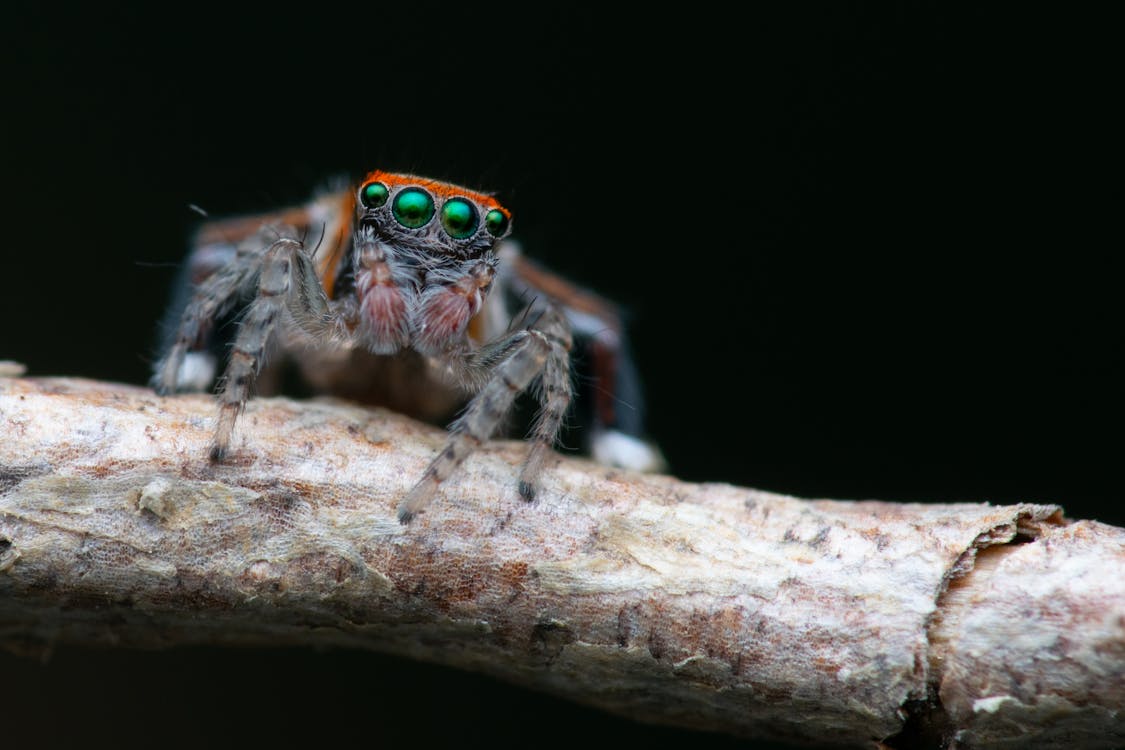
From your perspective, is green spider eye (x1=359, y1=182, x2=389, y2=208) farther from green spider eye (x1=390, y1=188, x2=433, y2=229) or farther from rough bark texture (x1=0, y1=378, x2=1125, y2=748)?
rough bark texture (x1=0, y1=378, x2=1125, y2=748)

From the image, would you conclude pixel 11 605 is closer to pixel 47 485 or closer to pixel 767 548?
pixel 47 485

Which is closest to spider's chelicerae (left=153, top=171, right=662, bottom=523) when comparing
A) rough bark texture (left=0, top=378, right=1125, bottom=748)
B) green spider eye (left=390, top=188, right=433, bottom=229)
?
green spider eye (left=390, top=188, right=433, bottom=229)

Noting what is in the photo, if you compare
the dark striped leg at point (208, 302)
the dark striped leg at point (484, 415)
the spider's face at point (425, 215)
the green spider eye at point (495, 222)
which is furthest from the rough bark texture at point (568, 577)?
the green spider eye at point (495, 222)

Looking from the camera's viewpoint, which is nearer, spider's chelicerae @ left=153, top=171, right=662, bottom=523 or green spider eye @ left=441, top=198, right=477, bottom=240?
spider's chelicerae @ left=153, top=171, right=662, bottom=523

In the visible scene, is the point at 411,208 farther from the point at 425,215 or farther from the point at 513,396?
the point at 513,396

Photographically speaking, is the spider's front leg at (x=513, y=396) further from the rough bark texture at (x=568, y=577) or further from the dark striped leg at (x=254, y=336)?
the dark striped leg at (x=254, y=336)

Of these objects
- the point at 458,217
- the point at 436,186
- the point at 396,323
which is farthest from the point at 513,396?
the point at 436,186

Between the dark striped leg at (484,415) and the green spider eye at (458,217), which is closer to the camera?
the dark striped leg at (484,415)

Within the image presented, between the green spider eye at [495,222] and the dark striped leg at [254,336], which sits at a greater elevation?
the green spider eye at [495,222]
